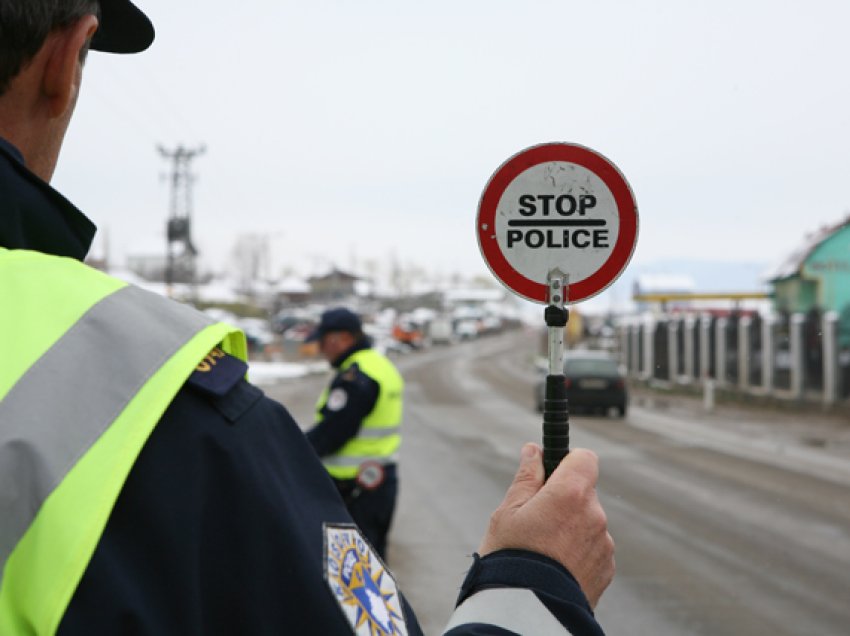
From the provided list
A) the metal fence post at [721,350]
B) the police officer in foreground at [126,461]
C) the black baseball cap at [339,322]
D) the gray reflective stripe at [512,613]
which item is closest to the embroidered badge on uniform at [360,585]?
the police officer in foreground at [126,461]

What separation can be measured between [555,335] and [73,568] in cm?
99

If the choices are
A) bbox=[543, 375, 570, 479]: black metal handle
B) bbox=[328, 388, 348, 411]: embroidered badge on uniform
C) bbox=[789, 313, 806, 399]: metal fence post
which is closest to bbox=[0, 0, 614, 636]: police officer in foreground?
bbox=[543, 375, 570, 479]: black metal handle

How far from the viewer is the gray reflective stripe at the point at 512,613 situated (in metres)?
1.26

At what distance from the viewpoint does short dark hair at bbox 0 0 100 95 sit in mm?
1149

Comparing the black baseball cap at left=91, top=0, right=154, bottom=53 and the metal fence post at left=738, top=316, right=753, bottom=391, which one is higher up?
the black baseball cap at left=91, top=0, right=154, bottom=53

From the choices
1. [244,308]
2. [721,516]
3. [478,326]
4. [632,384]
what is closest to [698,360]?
[632,384]

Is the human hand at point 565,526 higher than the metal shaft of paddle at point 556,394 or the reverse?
the reverse

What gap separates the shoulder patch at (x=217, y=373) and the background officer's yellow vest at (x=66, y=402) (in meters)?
0.01

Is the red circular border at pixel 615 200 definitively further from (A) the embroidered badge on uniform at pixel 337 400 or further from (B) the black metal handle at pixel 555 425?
(A) the embroidered badge on uniform at pixel 337 400

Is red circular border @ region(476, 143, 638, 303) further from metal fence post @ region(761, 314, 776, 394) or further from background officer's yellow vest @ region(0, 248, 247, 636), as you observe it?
metal fence post @ region(761, 314, 776, 394)

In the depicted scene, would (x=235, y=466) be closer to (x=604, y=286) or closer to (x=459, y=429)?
(x=604, y=286)

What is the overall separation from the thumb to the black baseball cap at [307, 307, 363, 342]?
4599 mm

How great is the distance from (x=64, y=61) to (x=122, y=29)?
318 millimetres

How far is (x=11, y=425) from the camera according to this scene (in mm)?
952
